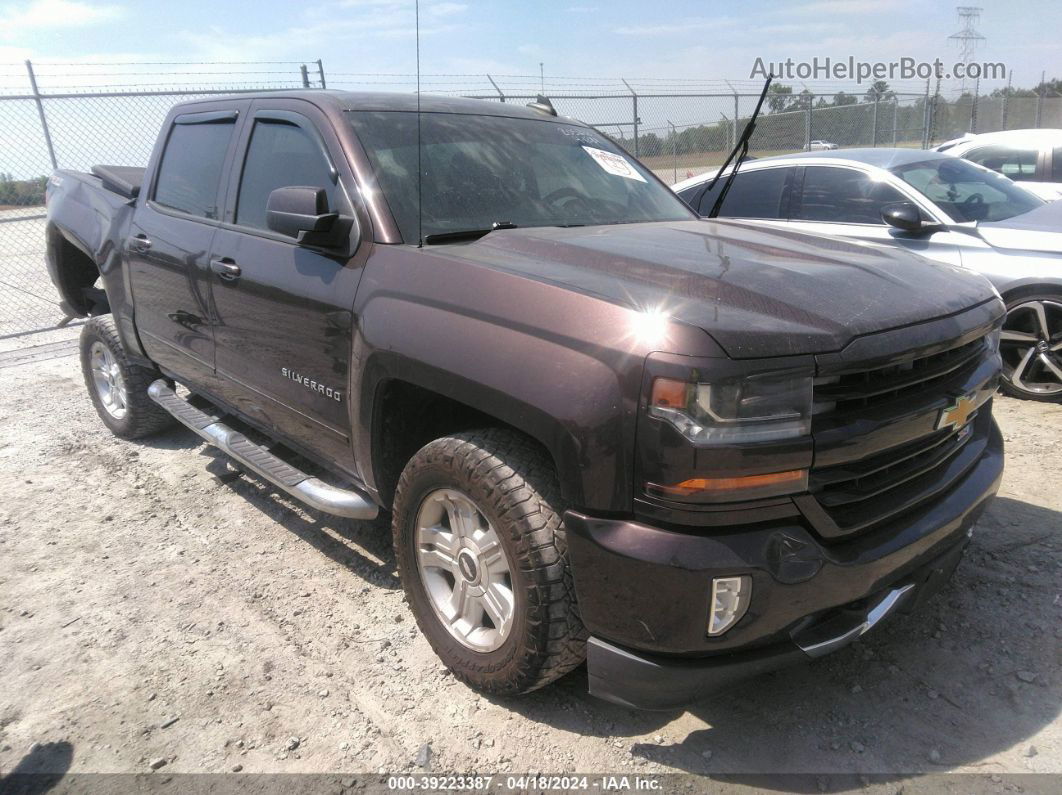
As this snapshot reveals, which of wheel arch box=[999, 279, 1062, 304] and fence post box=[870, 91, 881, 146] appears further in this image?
fence post box=[870, 91, 881, 146]

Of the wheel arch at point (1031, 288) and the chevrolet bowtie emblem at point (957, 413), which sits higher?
the wheel arch at point (1031, 288)

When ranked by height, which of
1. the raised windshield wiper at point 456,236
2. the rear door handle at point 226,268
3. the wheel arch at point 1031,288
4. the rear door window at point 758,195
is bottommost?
the wheel arch at point 1031,288

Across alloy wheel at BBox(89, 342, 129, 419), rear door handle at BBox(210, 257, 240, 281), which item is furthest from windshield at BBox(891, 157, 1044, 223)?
alloy wheel at BBox(89, 342, 129, 419)

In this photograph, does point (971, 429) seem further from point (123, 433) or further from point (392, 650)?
point (123, 433)

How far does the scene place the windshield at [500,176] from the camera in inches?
115

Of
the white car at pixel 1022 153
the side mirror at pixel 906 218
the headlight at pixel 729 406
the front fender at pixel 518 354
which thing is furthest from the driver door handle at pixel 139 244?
the white car at pixel 1022 153

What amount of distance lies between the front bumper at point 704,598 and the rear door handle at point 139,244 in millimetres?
3164

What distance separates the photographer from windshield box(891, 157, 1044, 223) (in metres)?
5.57

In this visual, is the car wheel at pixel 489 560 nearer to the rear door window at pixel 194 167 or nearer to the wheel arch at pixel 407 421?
the wheel arch at pixel 407 421

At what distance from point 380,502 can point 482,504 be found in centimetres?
73

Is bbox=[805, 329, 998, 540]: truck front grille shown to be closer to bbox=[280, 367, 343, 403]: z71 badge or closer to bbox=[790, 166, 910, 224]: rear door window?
bbox=[280, 367, 343, 403]: z71 badge

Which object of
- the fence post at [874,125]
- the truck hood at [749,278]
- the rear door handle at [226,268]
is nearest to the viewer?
the truck hood at [749,278]

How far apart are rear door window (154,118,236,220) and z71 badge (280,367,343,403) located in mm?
1016

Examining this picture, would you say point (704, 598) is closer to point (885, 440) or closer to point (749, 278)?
point (885, 440)
